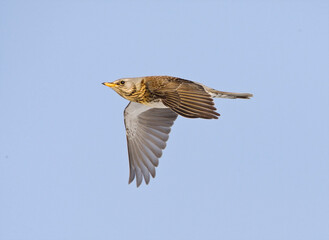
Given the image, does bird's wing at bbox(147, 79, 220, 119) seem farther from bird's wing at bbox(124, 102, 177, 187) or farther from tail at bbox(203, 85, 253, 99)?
bird's wing at bbox(124, 102, 177, 187)

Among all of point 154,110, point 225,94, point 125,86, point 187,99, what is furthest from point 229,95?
point 154,110

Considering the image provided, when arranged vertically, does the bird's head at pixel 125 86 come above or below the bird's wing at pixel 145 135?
above

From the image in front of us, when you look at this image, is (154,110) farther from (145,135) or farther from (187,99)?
(187,99)

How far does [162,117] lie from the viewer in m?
12.3

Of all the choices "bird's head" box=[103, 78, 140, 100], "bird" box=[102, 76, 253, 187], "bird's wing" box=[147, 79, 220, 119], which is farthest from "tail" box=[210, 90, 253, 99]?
"bird's head" box=[103, 78, 140, 100]

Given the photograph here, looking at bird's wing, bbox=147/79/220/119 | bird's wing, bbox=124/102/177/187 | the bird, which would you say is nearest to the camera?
bird's wing, bbox=147/79/220/119

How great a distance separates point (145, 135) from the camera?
40.4 ft

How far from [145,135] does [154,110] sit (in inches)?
21.4

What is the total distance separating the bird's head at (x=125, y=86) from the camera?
10.4 m

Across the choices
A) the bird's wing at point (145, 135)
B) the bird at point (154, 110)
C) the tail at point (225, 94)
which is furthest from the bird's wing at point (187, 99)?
the bird's wing at point (145, 135)

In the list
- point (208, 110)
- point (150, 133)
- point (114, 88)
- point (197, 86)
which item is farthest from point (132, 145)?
point (208, 110)

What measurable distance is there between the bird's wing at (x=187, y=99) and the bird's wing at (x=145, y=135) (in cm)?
213

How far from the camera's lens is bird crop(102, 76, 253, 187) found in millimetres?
9195

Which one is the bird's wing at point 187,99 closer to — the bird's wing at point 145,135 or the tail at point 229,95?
the tail at point 229,95
